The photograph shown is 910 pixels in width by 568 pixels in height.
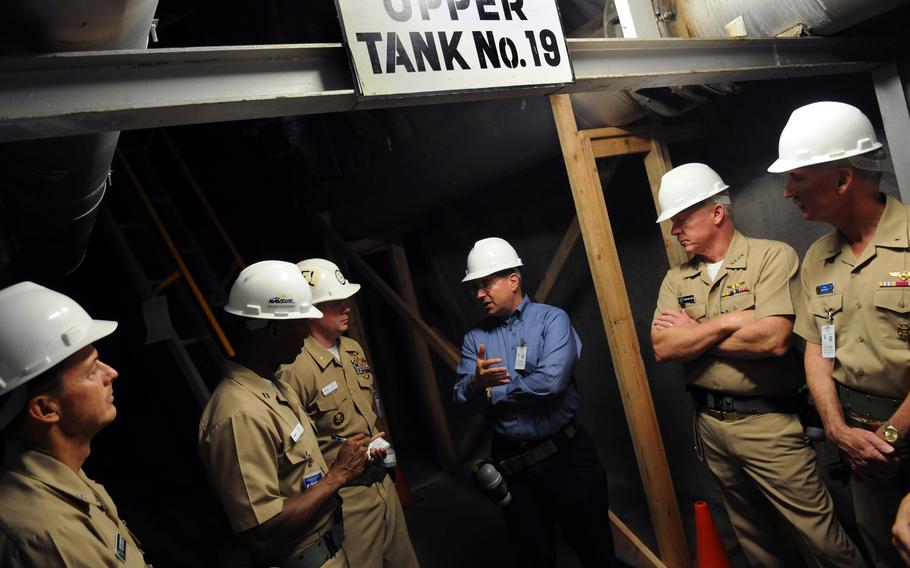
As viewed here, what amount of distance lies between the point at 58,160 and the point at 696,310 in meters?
2.58

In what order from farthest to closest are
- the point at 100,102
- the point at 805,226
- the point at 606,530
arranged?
the point at 805,226 < the point at 606,530 < the point at 100,102

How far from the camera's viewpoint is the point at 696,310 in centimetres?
265

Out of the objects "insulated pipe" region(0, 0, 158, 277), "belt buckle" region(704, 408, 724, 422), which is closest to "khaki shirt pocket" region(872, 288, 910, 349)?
"belt buckle" region(704, 408, 724, 422)

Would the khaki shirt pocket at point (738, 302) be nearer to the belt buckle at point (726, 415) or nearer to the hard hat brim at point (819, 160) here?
the belt buckle at point (726, 415)

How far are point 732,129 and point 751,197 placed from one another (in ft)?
1.40

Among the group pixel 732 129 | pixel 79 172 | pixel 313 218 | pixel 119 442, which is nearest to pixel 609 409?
pixel 732 129

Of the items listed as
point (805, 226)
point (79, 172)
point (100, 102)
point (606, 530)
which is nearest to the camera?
point (100, 102)

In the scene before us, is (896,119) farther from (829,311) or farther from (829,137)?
(829,311)

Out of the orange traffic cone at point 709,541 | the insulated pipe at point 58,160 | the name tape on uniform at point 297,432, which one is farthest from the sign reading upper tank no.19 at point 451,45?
the orange traffic cone at point 709,541

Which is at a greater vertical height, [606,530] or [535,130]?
[535,130]

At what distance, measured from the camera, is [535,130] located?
3.23 metres

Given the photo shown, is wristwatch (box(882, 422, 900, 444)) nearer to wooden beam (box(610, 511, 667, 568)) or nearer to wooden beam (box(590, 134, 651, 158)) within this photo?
wooden beam (box(610, 511, 667, 568))

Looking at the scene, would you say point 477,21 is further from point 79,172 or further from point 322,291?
point 322,291

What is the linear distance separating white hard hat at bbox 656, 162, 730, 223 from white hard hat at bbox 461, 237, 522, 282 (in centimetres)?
85
